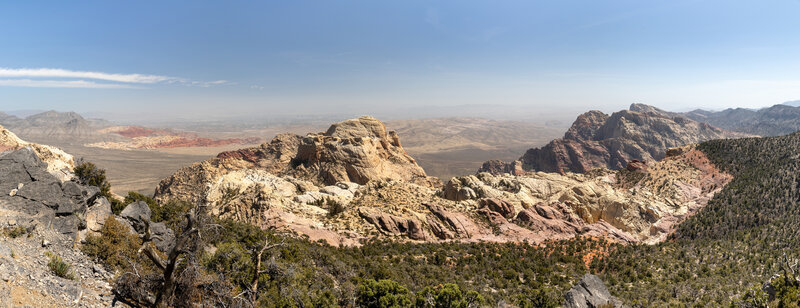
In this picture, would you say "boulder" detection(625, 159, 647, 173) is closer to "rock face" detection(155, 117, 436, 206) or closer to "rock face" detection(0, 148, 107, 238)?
"rock face" detection(155, 117, 436, 206)

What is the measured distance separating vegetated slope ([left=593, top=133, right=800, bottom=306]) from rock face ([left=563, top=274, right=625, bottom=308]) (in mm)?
3023

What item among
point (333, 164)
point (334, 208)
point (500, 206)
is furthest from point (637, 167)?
point (334, 208)

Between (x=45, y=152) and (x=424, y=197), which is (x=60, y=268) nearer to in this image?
(x=424, y=197)

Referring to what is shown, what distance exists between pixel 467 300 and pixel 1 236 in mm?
17960

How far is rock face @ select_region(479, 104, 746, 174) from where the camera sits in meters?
130

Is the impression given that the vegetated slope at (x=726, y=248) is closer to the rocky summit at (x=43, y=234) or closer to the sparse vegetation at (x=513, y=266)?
the sparse vegetation at (x=513, y=266)

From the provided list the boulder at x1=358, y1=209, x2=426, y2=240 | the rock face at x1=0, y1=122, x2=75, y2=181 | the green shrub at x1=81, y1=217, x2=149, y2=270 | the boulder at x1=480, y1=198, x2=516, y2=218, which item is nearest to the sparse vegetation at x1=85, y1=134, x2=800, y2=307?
the green shrub at x1=81, y1=217, x2=149, y2=270

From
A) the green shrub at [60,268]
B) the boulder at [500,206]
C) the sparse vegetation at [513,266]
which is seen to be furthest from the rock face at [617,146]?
the green shrub at [60,268]

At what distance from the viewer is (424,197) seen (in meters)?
40.7

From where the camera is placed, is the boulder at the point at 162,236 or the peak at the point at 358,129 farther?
the peak at the point at 358,129

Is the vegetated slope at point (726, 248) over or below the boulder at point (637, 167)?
below

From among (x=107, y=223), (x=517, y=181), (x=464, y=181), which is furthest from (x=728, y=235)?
(x=107, y=223)

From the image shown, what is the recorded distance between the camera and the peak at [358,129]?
215ft

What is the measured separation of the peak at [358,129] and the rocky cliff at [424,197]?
335 mm
